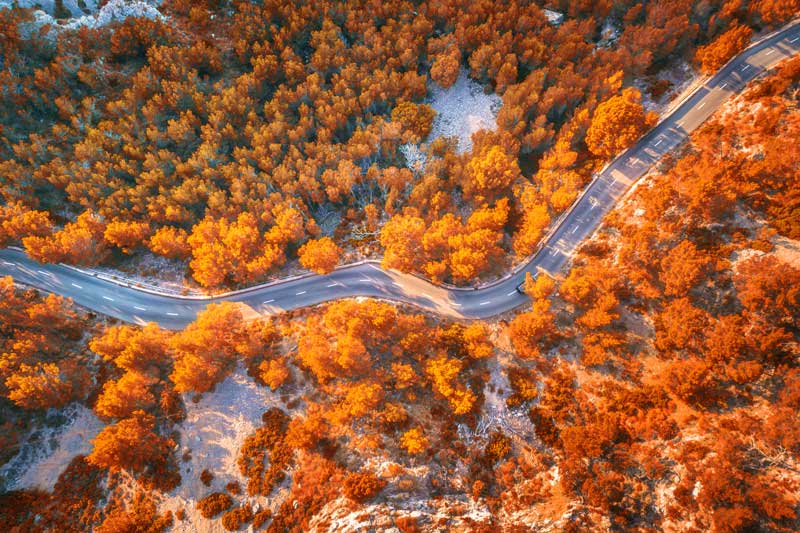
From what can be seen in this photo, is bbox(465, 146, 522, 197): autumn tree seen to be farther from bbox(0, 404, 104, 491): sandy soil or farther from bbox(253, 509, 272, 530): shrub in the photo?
bbox(0, 404, 104, 491): sandy soil

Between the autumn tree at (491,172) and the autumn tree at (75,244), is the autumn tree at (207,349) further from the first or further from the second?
the autumn tree at (491,172)

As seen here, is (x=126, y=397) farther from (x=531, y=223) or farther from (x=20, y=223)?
(x=531, y=223)

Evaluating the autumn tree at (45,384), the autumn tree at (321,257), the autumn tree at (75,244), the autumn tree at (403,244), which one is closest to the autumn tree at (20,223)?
the autumn tree at (75,244)

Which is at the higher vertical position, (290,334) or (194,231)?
(194,231)

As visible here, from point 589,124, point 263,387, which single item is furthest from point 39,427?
point 589,124

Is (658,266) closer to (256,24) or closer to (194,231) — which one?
(194,231)

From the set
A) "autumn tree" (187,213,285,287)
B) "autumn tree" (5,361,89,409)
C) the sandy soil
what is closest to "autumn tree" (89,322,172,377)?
"autumn tree" (5,361,89,409)

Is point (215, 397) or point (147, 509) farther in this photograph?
point (215, 397)
